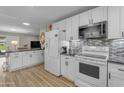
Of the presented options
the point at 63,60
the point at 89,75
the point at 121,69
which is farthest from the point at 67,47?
the point at 121,69

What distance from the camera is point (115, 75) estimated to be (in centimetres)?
183

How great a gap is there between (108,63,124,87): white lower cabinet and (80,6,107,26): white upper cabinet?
46.4 inches

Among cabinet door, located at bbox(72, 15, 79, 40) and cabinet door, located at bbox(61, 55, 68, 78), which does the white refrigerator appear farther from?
cabinet door, located at bbox(72, 15, 79, 40)

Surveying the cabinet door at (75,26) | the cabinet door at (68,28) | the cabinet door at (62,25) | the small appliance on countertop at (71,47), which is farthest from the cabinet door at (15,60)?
the cabinet door at (75,26)

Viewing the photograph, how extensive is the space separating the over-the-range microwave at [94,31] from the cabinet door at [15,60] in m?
3.01

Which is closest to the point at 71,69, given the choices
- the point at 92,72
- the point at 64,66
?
the point at 64,66

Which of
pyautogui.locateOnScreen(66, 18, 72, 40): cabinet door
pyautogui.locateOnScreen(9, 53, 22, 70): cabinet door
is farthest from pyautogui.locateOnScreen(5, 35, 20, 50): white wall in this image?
pyautogui.locateOnScreen(66, 18, 72, 40): cabinet door

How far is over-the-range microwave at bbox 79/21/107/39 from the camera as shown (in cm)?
229

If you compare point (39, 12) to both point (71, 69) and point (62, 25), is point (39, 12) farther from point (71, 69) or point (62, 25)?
point (71, 69)

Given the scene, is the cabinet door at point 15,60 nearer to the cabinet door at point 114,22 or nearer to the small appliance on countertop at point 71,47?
the small appliance on countertop at point 71,47

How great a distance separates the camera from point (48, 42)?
4031mm

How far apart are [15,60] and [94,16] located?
3668mm

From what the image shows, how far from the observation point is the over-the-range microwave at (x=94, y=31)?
229 cm
